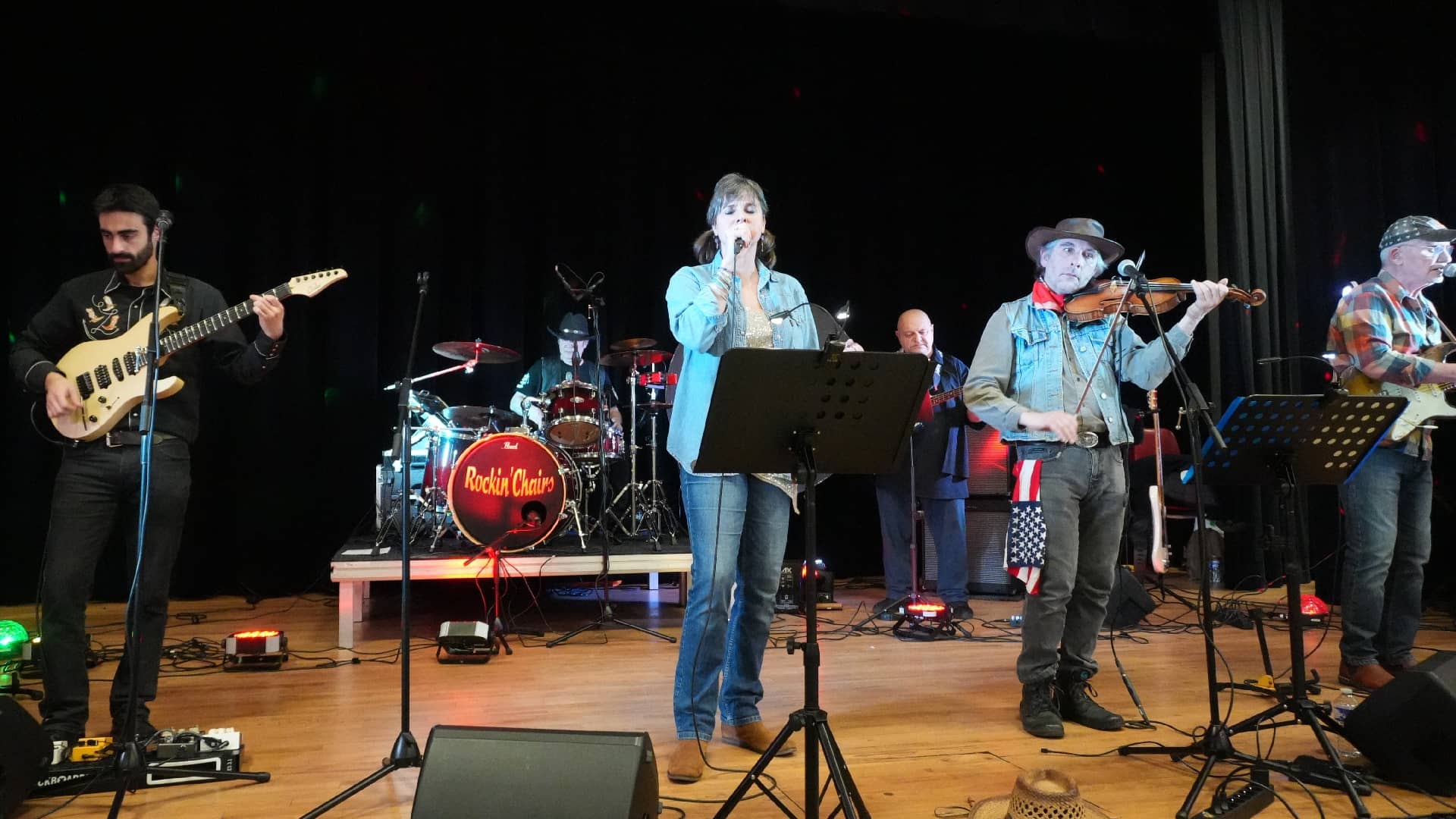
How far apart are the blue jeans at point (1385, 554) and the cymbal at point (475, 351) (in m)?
4.46

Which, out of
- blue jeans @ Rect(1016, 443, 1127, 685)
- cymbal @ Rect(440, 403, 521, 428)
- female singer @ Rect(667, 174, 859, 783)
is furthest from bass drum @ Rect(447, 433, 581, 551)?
blue jeans @ Rect(1016, 443, 1127, 685)

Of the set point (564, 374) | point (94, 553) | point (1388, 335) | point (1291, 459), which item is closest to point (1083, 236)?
point (1291, 459)

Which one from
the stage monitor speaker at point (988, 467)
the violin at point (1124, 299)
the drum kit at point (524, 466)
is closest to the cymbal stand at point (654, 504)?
the drum kit at point (524, 466)

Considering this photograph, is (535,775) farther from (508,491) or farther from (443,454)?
(443,454)

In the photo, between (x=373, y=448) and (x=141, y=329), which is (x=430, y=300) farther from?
(x=141, y=329)

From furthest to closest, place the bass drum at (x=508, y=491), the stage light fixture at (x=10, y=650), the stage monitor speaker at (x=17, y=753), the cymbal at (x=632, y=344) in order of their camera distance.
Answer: the cymbal at (x=632, y=344) → the bass drum at (x=508, y=491) → the stage light fixture at (x=10, y=650) → the stage monitor speaker at (x=17, y=753)

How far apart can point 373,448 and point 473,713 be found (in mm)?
3822

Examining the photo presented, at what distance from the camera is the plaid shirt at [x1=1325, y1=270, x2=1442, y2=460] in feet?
12.3

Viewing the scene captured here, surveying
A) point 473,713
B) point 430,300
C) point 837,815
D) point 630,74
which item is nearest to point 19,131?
point 430,300

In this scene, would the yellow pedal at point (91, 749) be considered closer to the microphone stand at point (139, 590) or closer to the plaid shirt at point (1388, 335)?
the microphone stand at point (139, 590)

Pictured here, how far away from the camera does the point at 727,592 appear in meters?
3.01

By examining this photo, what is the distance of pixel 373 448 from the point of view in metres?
7.00

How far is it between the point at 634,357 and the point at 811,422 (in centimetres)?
396

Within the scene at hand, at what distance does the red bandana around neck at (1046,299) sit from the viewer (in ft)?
11.4
